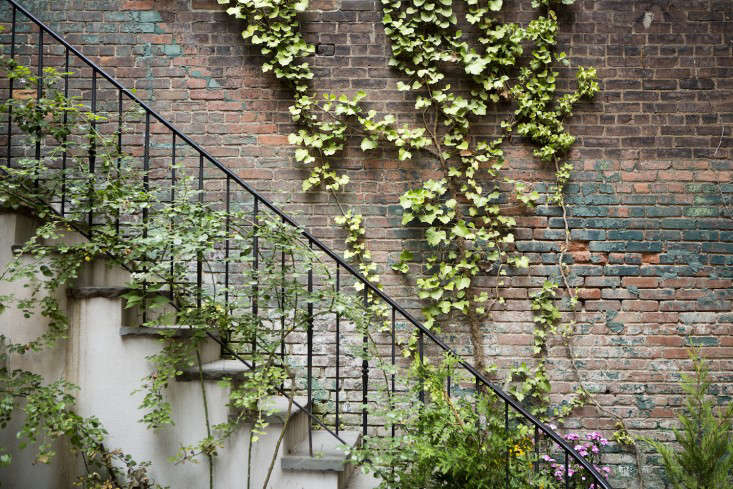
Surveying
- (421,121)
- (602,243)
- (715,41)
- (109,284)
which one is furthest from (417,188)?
(715,41)

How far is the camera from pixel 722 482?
3.13m

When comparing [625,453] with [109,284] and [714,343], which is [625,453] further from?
[109,284]

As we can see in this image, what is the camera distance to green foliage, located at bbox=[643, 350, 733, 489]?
320cm

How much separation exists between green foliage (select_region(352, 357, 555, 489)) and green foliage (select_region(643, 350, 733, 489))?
122cm

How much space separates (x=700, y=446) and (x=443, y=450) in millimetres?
2045

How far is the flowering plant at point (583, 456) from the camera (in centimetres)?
335

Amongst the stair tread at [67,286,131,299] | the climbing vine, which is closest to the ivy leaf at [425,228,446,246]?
the climbing vine

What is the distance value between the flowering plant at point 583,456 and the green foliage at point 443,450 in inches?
33.0

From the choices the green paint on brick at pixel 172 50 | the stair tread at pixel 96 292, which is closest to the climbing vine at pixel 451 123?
the green paint on brick at pixel 172 50

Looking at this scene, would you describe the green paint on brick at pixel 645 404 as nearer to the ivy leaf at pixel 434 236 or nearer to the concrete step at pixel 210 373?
the ivy leaf at pixel 434 236

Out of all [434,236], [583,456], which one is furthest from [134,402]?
[583,456]

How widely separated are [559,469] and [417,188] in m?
2.02

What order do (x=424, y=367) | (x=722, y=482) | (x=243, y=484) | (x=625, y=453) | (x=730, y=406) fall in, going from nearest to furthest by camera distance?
(x=243, y=484) → (x=424, y=367) → (x=722, y=482) → (x=730, y=406) → (x=625, y=453)

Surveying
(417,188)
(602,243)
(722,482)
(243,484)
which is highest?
(417,188)
